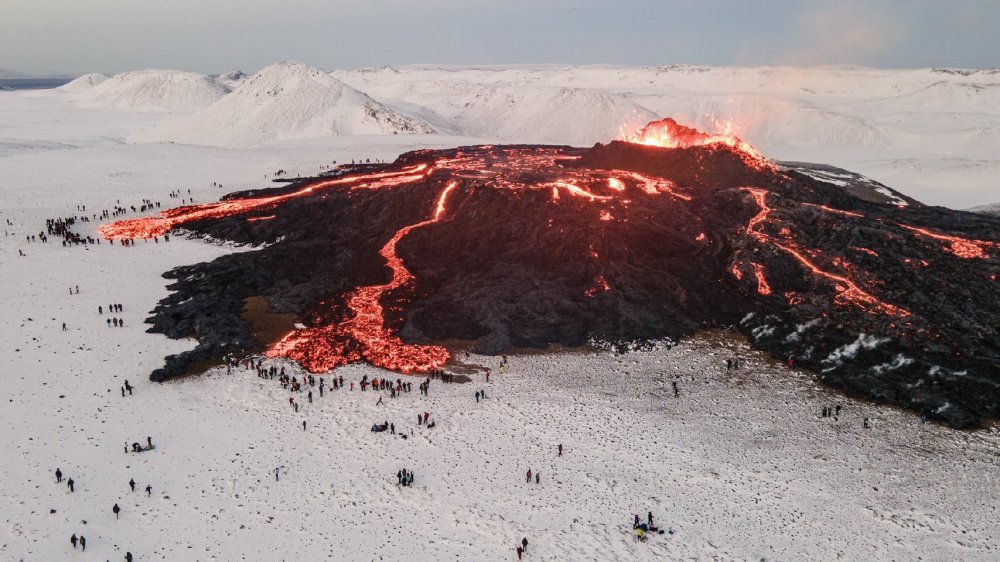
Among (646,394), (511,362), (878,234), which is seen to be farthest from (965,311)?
(511,362)

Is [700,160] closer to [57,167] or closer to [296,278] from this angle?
[296,278]

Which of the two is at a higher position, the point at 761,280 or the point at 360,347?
the point at 761,280

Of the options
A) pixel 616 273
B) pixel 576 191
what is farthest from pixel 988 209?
pixel 616 273

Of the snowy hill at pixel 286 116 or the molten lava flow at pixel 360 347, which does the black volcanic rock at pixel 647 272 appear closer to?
the molten lava flow at pixel 360 347

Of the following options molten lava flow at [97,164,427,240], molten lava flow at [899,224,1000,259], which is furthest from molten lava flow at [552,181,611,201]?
molten lava flow at [899,224,1000,259]

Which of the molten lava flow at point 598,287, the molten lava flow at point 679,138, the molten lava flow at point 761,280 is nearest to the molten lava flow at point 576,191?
the molten lava flow at point 598,287

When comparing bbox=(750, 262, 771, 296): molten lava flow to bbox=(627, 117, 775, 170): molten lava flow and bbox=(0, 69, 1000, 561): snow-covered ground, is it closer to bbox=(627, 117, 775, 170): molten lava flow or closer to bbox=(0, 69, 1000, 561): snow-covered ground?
bbox=(0, 69, 1000, 561): snow-covered ground

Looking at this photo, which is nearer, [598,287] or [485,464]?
[485,464]

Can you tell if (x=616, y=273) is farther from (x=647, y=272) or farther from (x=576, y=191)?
(x=576, y=191)
